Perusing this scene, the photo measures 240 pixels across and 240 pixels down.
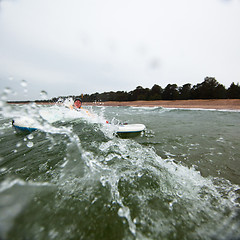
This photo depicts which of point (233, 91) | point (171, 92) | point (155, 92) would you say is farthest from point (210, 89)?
point (155, 92)

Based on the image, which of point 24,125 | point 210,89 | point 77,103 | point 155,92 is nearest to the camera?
point 24,125

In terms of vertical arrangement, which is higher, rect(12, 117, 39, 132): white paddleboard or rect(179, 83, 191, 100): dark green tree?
rect(179, 83, 191, 100): dark green tree

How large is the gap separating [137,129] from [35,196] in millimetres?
4539

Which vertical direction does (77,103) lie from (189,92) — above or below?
below

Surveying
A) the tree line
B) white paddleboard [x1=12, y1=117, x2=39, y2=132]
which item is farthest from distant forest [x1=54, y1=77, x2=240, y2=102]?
white paddleboard [x1=12, y1=117, x2=39, y2=132]

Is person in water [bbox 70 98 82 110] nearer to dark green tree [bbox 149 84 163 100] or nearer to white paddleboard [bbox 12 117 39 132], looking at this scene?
white paddleboard [bbox 12 117 39 132]

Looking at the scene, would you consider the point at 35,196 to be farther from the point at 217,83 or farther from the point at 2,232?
the point at 217,83

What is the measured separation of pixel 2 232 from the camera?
4.44 ft

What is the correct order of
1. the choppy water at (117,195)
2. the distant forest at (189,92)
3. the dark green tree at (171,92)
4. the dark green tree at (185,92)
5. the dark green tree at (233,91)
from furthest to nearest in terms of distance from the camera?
the dark green tree at (171,92)
the dark green tree at (185,92)
the distant forest at (189,92)
the dark green tree at (233,91)
the choppy water at (117,195)

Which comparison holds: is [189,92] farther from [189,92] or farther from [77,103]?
[77,103]

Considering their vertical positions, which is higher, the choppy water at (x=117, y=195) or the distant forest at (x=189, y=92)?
the distant forest at (x=189, y=92)

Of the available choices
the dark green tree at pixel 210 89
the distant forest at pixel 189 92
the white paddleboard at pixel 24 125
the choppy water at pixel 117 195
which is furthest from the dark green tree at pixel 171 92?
the white paddleboard at pixel 24 125

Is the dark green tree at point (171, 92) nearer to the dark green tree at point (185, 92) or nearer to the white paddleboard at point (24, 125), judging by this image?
the dark green tree at point (185, 92)

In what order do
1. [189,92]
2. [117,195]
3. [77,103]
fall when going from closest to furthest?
1. [117,195]
2. [77,103]
3. [189,92]
